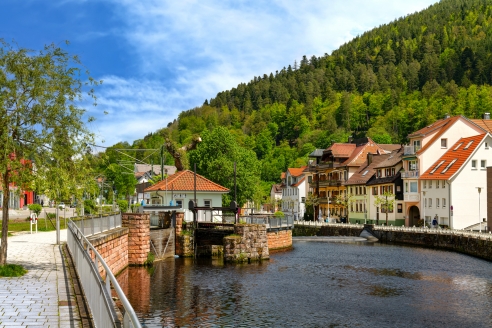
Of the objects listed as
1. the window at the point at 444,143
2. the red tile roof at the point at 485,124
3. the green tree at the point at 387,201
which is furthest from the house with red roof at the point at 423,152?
the red tile roof at the point at 485,124

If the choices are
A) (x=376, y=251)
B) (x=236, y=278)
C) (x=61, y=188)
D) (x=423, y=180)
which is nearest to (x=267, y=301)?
(x=236, y=278)

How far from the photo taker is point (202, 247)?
45844mm

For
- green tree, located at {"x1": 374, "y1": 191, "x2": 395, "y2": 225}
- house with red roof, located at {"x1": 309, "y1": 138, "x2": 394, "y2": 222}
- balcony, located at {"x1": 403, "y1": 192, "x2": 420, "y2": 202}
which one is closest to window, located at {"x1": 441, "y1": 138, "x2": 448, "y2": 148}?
balcony, located at {"x1": 403, "y1": 192, "x2": 420, "y2": 202}

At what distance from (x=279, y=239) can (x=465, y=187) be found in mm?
25037

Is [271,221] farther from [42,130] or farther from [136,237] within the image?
[42,130]

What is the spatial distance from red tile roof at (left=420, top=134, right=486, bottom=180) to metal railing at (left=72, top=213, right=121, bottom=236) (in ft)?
144

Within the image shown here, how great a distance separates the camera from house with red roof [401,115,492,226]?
7569 cm

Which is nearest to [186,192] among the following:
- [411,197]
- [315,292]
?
[315,292]

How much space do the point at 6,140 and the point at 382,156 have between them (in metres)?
79.8

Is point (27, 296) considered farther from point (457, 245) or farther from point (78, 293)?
point (457, 245)

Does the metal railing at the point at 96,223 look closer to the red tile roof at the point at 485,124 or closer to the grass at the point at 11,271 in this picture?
the grass at the point at 11,271

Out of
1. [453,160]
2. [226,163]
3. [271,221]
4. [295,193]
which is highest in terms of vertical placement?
[226,163]

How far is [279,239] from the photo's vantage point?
53562 mm

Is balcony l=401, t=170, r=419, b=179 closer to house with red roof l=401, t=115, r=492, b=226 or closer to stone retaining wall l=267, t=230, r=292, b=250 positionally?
house with red roof l=401, t=115, r=492, b=226
